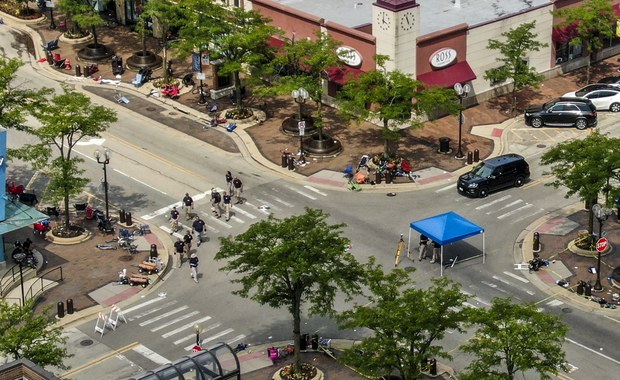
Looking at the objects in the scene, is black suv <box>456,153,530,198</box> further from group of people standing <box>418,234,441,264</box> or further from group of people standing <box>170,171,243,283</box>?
group of people standing <box>170,171,243,283</box>

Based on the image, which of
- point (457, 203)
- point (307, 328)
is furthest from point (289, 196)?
point (307, 328)

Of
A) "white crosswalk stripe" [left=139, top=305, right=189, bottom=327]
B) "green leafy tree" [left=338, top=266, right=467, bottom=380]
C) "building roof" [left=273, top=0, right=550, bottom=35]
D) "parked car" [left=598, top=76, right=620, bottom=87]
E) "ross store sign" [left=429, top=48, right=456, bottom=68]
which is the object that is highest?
"green leafy tree" [left=338, top=266, right=467, bottom=380]

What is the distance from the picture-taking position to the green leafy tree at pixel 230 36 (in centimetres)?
8644

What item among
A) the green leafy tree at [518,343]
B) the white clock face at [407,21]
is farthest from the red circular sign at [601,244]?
the white clock face at [407,21]

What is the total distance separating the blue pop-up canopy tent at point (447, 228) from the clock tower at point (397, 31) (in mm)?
17067

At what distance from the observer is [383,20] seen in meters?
83.8

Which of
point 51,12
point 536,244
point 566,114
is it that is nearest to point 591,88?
point 566,114

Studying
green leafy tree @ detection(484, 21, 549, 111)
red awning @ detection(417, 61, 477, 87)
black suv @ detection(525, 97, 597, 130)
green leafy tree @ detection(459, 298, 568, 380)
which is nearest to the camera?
green leafy tree @ detection(459, 298, 568, 380)

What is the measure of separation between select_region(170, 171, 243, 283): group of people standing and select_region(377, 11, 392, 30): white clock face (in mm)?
13766

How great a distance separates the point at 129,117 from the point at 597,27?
3255 cm

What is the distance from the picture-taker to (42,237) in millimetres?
73625

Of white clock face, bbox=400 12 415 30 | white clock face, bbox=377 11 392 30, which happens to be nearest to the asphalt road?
white clock face, bbox=400 12 415 30

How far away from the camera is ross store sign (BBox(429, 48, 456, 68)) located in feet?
283

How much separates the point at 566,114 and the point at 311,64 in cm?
1703
